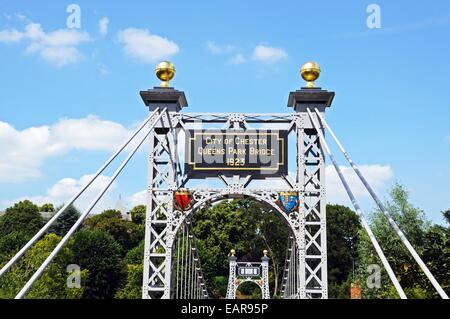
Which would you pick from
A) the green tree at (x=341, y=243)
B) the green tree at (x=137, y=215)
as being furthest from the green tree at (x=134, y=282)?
the green tree at (x=137, y=215)

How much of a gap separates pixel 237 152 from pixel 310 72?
2.97 meters

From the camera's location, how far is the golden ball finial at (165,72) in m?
15.7

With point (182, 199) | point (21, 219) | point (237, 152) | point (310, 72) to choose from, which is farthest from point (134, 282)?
point (310, 72)

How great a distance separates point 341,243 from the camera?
168 feet

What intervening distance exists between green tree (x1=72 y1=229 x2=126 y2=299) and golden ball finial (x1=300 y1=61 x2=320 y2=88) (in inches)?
1190

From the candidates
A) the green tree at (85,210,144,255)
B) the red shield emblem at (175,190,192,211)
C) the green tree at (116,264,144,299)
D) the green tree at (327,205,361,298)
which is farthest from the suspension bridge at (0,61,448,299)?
the green tree at (85,210,144,255)

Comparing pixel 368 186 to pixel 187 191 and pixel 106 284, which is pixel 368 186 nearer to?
pixel 187 191

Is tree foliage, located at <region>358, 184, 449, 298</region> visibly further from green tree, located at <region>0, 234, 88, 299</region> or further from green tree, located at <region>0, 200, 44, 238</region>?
green tree, located at <region>0, 200, 44, 238</region>

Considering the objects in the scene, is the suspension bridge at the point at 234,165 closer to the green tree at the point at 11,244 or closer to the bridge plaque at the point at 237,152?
the bridge plaque at the point at 237,152

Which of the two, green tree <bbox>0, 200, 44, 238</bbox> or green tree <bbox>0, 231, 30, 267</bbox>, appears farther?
green tree <bbox>0, 200, 44, 238</bbox>

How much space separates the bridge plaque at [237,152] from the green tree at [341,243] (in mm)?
32843

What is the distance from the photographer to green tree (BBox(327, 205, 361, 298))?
4933cm
